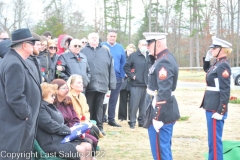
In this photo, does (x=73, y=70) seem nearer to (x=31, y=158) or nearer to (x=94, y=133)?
(x=94, y=133)

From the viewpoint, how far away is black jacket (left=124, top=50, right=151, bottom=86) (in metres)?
8.87

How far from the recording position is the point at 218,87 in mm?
5551

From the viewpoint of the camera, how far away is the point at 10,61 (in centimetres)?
398

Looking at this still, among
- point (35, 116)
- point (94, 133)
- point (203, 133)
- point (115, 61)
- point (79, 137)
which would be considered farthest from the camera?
point (115, 61)

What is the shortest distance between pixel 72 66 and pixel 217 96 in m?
2.78

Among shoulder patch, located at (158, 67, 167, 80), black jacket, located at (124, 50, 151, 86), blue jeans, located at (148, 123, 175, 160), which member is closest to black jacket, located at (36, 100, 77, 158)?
blue jeans, located at (148, 123, 175, 160)

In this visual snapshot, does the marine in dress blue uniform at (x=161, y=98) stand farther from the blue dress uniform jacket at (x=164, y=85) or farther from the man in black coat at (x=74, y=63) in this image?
the man in black coat at (x=74, y=63)

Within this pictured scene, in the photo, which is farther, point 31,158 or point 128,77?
point 128,77

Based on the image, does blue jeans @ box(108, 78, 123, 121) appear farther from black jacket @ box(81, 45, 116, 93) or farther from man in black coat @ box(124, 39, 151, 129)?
black jacket @ box(81, 45, 116, 93)

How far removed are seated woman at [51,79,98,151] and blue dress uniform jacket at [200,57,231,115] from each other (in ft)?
5.50

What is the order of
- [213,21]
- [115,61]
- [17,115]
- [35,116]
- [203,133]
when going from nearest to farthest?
[17,115], [35,116], [203,133], [115,61], [213,21]

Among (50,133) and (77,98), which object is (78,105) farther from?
(50,133)

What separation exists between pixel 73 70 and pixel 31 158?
2.97 meters

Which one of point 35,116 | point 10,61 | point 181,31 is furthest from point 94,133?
point 181,31
